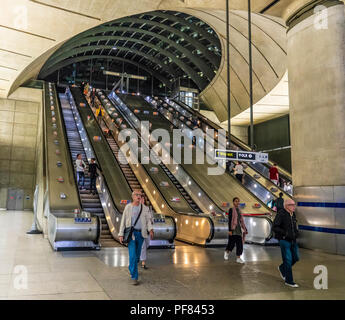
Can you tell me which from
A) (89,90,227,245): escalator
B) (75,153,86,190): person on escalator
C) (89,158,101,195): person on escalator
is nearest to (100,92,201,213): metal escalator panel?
(89,90,227,245): escalator

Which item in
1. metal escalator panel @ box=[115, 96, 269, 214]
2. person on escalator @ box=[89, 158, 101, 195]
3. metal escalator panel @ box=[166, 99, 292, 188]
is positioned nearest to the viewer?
metal escalator panel @ box=[115, 96, 269, 214]

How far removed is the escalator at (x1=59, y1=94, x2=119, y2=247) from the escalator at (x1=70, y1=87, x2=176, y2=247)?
21 centimetres

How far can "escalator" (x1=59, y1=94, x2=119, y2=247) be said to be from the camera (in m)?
10.6

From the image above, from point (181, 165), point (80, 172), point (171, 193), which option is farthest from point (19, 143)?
point (171, 193)

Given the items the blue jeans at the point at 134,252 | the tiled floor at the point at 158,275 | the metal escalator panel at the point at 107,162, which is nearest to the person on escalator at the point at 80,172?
the metal escalator panel at the point at 107,162

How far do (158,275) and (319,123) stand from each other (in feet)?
20.7

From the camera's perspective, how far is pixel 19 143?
23359 mm

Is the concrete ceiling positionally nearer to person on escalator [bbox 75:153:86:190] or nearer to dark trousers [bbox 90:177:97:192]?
person on escalator [bbox 75:153:86:190]

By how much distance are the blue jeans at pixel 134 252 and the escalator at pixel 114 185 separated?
345cm

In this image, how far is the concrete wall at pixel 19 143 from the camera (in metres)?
22.8

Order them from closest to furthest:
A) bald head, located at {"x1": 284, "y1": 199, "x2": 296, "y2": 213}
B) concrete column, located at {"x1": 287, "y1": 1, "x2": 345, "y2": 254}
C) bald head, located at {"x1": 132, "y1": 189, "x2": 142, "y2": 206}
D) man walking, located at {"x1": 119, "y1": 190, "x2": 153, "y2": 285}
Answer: bald head, located at {"x1": 284, "y1": 199, "x2": 296, "y2": 213}, man walking, located at {"x1": 119, "y1": 190, "x2": 153, "y2": 285}, bald head, located at {"x1": 132, "y1": 189, "x2": 142, "y2": 206}, concrete column, located at {"x1": 287, "y1": 1, "x2": 345, "y2": 254}

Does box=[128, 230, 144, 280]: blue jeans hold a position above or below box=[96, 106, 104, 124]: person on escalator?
below

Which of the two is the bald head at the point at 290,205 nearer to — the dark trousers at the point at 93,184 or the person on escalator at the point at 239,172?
the dark trousers at the point at 93,184

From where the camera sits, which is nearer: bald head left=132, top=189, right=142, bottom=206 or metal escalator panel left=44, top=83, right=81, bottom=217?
bald head left=132, top=189, right=142, bottom=206
